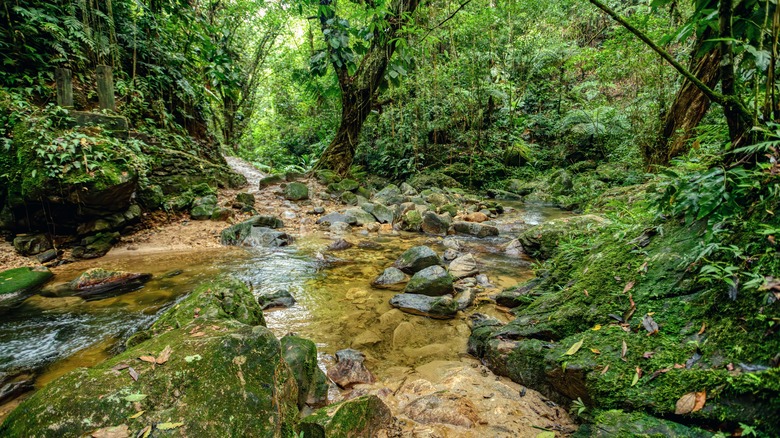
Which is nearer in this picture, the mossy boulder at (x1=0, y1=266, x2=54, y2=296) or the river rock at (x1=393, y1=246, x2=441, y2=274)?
the mossy boulder at (x1=0, y1=266, x2=54, y2=296)

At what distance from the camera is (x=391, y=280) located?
14.9 ft

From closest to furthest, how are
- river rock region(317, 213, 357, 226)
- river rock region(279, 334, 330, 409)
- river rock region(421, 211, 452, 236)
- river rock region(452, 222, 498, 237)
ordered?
1. river rock region(279, 334, 330, 409)
2. river rock region(452, 222, 498, 237)
3. river rock region(421, 211, 452, 236)
4. river rock region(317, 213, 357, 226)

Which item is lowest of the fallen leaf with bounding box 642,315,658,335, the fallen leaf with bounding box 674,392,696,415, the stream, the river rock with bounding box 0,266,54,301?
the stream

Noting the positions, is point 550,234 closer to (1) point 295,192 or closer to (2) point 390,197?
(2) point 390,197

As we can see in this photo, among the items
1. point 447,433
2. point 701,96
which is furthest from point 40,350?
point 701,96

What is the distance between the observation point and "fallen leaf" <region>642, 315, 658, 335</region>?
178 centimetres

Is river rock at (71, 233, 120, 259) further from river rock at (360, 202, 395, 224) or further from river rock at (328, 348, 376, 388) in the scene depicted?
Answer: river rock at (360, 202, 395, 224)

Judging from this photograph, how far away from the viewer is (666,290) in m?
1.94

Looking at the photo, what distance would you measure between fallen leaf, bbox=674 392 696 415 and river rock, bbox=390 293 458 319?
7.32 ft

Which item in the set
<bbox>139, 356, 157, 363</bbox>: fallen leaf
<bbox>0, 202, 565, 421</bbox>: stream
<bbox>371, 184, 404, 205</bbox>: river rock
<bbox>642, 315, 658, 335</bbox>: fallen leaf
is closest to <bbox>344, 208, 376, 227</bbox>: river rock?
<bbox>371, 184, 404, 205</bbox>: river rock

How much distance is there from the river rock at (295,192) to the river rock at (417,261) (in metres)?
5.40

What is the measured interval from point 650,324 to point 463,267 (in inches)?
122

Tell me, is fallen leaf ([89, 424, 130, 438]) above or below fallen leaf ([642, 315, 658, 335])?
below

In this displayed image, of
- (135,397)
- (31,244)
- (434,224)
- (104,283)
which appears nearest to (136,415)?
(135,397)
